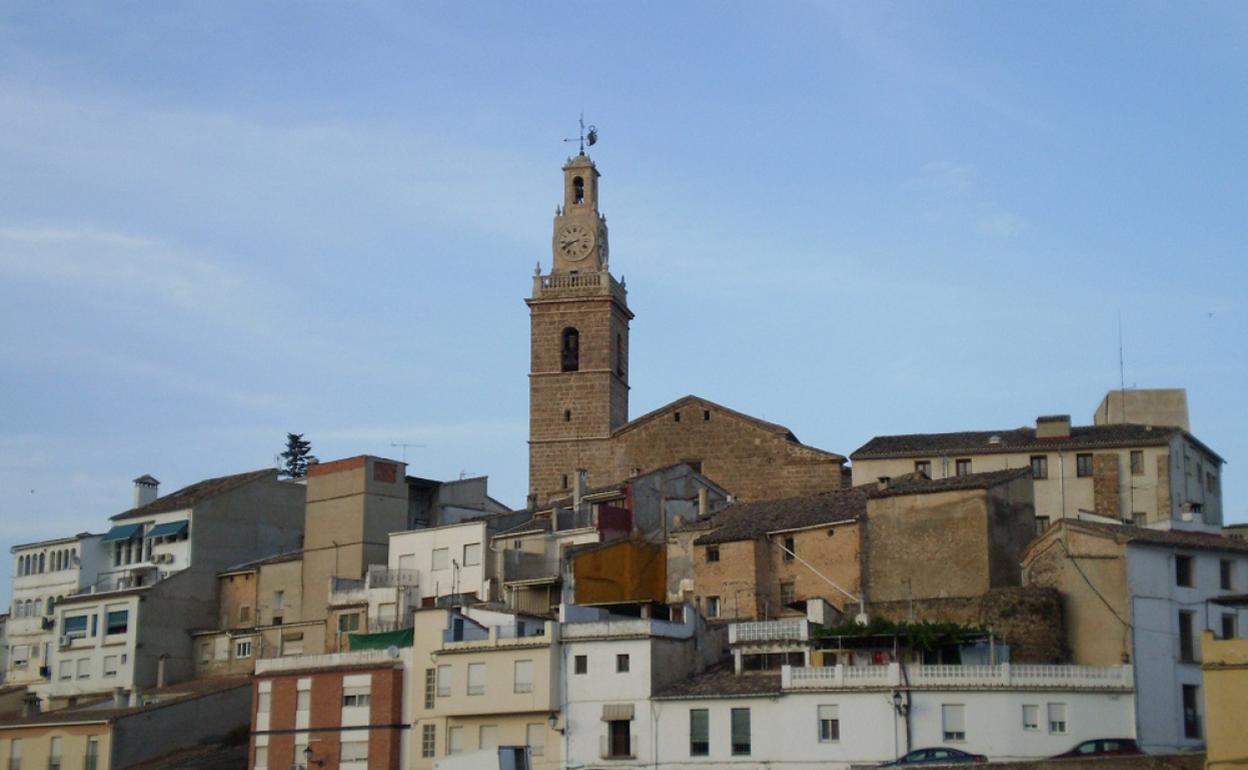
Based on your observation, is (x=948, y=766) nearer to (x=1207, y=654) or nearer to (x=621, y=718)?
(x=1207, y=654)

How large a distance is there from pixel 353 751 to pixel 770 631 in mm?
15077

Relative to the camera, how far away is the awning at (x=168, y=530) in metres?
81.8

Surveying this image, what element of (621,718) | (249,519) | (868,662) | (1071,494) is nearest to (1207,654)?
(868,662)

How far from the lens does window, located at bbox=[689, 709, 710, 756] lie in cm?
5384

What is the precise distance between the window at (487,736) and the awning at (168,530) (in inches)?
1087

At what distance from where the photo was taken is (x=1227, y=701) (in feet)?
142

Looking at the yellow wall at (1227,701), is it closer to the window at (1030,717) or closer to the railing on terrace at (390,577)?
the window at (1030,717)

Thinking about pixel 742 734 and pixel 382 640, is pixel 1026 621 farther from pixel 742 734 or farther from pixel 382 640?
pixel 382 640

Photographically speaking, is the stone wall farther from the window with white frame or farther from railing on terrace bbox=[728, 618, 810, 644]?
the window with white frame

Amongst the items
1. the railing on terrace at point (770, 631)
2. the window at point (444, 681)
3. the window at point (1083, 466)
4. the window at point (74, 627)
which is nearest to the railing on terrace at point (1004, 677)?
the railing on terrace at point (770, 631)

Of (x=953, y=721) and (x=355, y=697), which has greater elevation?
(x=355, y=697)

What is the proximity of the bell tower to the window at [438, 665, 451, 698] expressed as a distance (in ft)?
92.2

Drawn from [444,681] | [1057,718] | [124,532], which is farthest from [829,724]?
[124,532]

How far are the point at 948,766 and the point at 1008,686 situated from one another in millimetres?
4346
